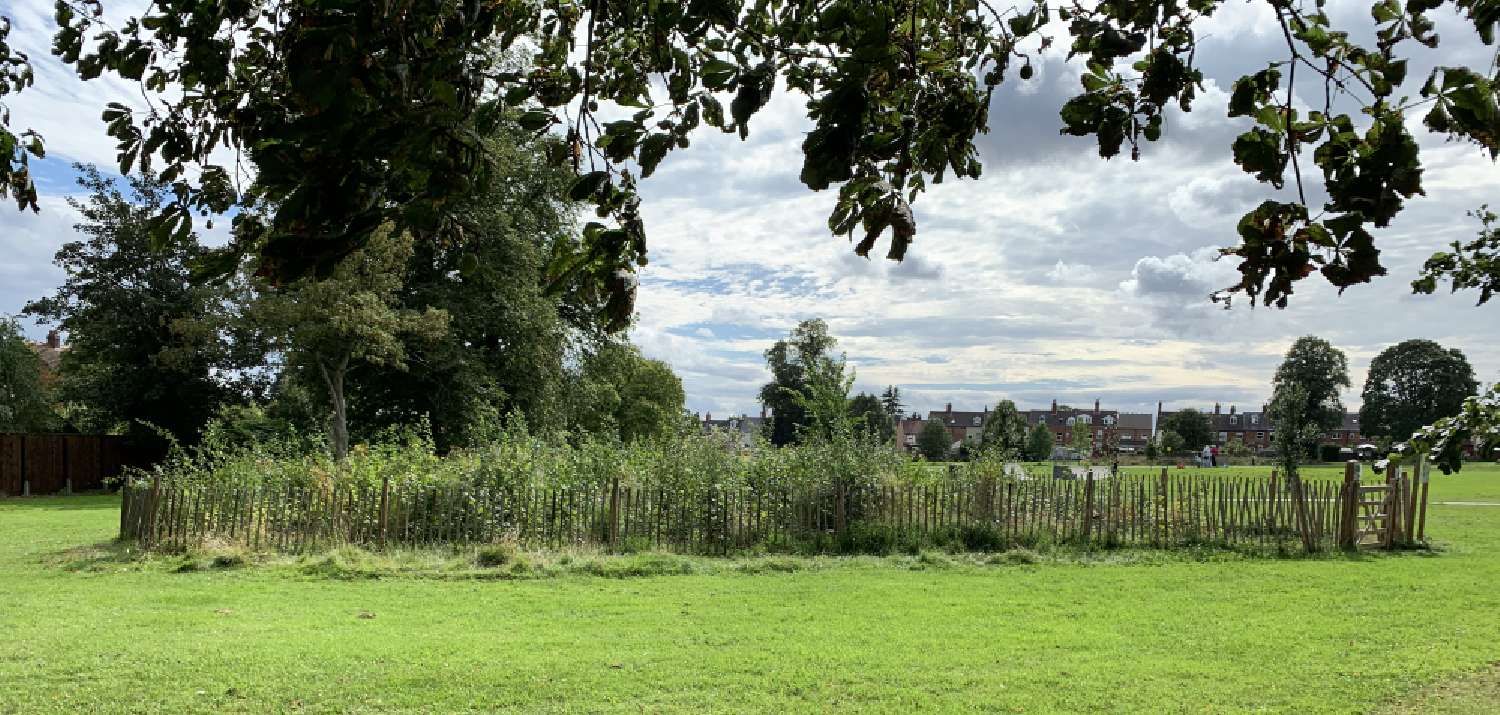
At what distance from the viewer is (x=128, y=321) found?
30.2 m

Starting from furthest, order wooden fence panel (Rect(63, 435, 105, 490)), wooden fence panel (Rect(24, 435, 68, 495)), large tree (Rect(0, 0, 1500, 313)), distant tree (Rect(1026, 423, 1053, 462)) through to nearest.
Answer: distant tree (Rect(1026, 423, 1053, 462))
wooden fence panel (Rect(63, 435, 105, 490))
wooden fence panel (Rect(24, 435, 68, 495))
large tree (Rect(0, 0, 1500, 313))

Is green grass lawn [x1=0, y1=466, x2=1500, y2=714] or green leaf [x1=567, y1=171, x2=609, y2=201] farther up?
green leaf [x1=567, y1=171, x2=609, y2=201]

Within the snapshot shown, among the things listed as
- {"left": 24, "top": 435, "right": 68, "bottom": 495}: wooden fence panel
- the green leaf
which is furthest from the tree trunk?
the green leaf

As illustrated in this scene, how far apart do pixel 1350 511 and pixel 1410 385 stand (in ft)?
210

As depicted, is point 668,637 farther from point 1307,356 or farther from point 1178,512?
point 1307,356

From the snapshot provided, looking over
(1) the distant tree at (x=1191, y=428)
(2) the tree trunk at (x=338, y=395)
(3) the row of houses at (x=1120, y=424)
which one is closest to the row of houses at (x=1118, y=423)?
(3) the row of houses at (x=1120, y=424)

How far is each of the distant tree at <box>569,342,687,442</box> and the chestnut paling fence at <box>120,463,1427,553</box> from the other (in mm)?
14357

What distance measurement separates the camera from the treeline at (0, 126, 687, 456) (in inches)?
931

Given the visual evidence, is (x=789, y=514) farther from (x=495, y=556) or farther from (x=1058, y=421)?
(x=1058, y=421)

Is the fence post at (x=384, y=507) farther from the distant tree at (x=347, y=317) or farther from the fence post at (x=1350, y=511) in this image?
the fence post at (x=1350, y=511)

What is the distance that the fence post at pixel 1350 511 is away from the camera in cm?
1423

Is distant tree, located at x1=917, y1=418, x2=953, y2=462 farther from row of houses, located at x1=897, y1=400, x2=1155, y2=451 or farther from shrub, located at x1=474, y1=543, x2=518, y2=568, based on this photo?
shrub, located at x1=474, y1=543, x2=518, y2=568

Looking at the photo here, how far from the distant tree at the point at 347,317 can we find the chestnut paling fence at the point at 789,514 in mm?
9815

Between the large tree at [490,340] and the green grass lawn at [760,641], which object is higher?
the large tree at [490,340]
